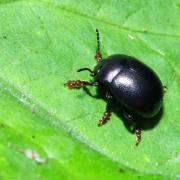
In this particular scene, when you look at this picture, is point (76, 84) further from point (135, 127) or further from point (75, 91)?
point (135, 127)

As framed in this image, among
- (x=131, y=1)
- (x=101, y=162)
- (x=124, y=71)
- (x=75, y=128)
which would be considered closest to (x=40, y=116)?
(x=75, y=128)

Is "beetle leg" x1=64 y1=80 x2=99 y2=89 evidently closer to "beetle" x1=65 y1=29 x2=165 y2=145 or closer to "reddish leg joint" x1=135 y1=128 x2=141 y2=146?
"beetle" x1=65 y1=29 x2=165 y2=145

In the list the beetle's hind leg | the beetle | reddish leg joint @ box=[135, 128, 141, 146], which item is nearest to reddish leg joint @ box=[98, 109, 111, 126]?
the beetle

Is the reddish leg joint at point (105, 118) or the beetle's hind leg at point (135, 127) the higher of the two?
the reddish leg joint at point (105, 118)

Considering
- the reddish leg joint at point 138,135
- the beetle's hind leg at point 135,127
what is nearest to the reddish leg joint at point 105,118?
the beetle's hind leg at point 135,127

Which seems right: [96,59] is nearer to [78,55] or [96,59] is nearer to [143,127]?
[78,55]

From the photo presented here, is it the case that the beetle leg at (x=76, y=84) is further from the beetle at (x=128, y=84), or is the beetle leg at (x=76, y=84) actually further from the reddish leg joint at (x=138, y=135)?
the reddish leg joint at (x=138, y=135)

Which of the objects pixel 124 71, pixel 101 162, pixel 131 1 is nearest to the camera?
pixel 101 162
